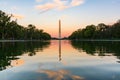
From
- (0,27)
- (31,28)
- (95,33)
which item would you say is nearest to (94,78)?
(0,27)

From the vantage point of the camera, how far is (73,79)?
1121cm

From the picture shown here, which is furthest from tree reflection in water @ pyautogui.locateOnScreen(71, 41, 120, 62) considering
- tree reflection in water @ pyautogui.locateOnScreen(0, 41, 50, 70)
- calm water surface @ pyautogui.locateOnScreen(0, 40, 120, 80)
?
tree reflection in water @ pyautogui.locateOnScreen(0, 41, 50, 70)

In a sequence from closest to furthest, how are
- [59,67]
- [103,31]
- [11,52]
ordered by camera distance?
[59,67], [11,52], [103,31]

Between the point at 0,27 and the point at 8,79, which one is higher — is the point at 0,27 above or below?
above

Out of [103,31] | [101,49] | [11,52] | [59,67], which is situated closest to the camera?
[59,67]

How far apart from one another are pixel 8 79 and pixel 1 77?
0.71 metres

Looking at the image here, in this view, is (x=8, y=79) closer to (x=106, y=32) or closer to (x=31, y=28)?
(x=106, y=32)

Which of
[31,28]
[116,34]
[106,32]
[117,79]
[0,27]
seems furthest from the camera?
[31,28]

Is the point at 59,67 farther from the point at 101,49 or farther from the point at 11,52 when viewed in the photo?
the point at 101,49

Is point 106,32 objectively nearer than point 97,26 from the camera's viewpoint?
Yes

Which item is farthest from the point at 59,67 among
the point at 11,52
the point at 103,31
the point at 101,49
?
the point at 103,31

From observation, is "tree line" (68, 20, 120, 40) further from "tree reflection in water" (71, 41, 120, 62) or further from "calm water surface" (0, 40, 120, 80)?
"calm water surface" (0, 40, 120, 80)

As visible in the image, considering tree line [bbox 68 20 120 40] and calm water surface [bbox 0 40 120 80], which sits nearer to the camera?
calm water surface [bbox 0 40 120 80]

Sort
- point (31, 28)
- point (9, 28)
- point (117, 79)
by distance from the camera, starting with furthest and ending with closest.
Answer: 1. point (31, 28)
2. point (9, 28)
3. point (117, 79)
